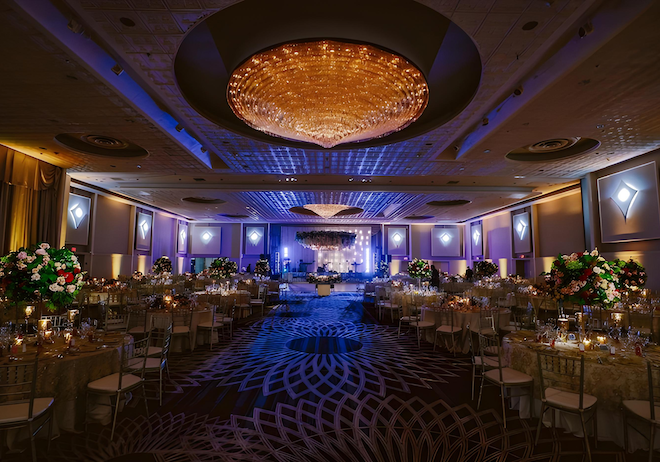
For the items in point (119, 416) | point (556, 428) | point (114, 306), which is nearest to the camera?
point (556, 428)

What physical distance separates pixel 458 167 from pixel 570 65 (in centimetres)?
575

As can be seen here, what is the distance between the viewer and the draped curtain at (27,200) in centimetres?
873

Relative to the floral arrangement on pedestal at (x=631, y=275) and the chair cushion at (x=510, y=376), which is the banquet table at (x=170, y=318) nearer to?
the chair cushion at (x=510, y=376)

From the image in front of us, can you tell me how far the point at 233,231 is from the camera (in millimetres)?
24562

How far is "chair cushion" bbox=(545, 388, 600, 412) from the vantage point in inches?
127

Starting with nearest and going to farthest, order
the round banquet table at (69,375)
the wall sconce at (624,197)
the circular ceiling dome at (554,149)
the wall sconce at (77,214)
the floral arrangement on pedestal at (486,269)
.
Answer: the round banquet table at (69,375)
the circular ceiling dome at (554,149)
the wall sconce at (624,197)
the wall sconce at (77,214)
the floral arrangement on pedestal at (486,269)

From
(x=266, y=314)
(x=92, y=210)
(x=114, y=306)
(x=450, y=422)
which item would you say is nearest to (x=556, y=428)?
(x=450, y=422)

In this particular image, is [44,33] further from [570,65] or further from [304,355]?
[570,65]

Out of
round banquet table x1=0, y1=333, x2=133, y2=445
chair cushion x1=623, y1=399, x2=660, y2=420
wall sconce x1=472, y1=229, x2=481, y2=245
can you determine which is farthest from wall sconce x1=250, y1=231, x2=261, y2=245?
chair cushion x1=623, y1=399, x2=660, y2=420

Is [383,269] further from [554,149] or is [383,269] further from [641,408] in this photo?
[641,408]

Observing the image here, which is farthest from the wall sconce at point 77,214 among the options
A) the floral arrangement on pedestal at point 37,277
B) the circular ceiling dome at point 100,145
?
the floral arrangement on pedestal at point 37,277

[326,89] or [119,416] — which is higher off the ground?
[326,89]

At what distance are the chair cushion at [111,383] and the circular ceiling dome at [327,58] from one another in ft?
12.2

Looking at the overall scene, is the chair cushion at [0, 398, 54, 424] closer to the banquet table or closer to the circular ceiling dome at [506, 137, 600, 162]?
the banquet table
